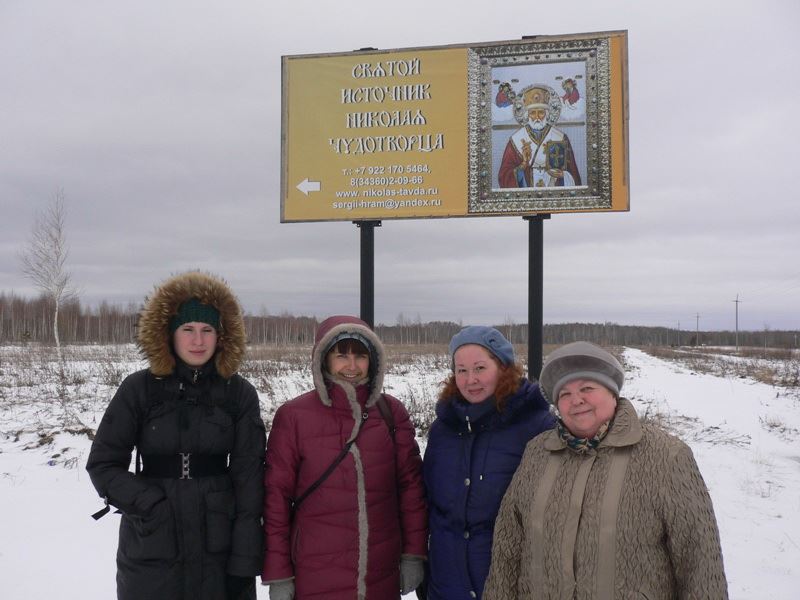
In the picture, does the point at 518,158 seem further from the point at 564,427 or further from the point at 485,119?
the point at 564,427

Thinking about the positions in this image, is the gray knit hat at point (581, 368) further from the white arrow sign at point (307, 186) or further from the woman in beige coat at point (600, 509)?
the white arrow sign at point (307, 186)

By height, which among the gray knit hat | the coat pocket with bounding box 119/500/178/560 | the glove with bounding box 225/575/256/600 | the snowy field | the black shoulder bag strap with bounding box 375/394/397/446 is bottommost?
the snowy field

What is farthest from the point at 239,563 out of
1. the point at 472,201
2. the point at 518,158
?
the point at 518,158

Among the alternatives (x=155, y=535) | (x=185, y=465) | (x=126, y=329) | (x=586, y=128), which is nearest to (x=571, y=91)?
(x=586, y=128)

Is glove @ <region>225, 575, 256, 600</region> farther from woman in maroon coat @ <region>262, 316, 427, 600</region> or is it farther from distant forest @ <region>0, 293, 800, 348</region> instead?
distant forest @ <region>0, 293, 800, 348</region>

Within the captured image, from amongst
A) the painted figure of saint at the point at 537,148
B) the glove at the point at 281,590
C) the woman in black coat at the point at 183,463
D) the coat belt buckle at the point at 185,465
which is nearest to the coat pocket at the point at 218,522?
the woman in black coat at the point at 183,463

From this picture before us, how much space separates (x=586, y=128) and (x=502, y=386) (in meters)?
4.00

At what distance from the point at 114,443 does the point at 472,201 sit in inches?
166

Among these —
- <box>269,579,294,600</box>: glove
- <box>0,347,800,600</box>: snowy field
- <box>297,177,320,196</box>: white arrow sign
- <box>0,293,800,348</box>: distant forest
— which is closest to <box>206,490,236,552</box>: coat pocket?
<box>269,579,294,600</box>: glove

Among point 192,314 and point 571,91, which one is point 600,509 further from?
point 571,91

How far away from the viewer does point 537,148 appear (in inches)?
222

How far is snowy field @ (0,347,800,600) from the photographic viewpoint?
399 cm

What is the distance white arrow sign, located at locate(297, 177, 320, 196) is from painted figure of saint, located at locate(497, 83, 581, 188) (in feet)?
6.08

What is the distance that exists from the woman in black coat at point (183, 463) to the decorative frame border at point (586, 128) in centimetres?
376
